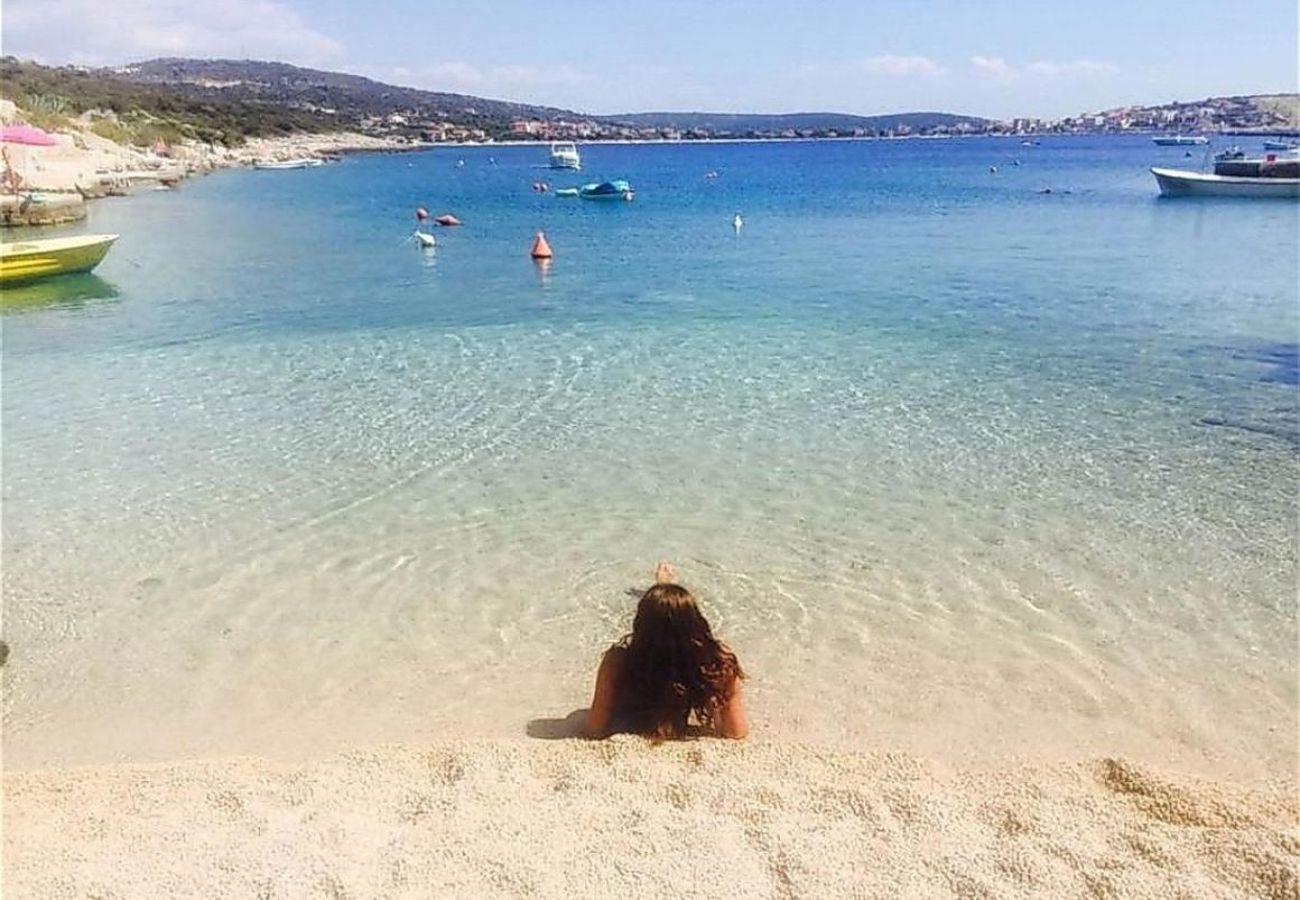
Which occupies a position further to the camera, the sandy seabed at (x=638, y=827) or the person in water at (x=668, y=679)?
the person in water at (x=668, y=679)

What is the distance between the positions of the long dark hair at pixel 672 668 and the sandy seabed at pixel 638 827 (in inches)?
9.0

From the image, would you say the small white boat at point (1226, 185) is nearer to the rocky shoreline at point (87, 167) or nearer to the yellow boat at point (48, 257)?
the yellow boat at point (48, 257)

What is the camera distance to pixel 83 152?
2581 inches

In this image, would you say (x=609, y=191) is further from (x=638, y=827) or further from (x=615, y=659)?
(x=638, y=827)

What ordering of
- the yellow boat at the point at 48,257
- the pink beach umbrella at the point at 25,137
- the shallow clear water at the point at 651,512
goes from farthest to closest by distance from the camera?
the pink beach umbrella at the point at 25,137, the yellow boat at the point at 48,257, the shallow clear water at the point at 651,512

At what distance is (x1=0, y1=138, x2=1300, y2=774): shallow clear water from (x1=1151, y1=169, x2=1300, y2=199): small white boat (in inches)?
1103

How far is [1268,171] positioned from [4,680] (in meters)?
53.9

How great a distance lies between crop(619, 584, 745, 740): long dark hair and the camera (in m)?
5.14

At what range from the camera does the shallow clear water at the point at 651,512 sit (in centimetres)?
621

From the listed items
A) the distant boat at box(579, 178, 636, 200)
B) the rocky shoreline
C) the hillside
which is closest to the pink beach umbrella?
the rocky shoreline

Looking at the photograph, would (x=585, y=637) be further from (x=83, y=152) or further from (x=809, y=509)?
(x=83, y=152)

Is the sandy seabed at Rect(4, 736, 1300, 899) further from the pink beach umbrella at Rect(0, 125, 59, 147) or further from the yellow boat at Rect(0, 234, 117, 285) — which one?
the pink beach umbrella at Rect(0, 125, 59, 147)

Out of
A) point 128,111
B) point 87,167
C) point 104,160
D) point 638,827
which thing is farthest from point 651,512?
point 128,111

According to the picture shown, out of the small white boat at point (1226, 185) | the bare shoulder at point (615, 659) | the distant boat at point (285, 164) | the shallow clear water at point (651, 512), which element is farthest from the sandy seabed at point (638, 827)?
the distant boat at point (285, 164)
